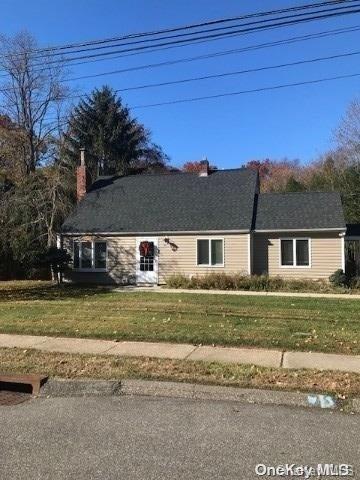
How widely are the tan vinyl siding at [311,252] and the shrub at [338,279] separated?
1.93 ft

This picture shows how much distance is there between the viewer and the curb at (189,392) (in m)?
6.20

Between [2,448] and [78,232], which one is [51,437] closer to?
[2,448]

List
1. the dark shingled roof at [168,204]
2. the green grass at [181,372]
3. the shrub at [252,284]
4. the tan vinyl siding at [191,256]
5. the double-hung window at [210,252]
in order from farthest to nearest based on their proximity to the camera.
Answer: the dark shingled roof at [168,204], the double-hung window at [210,252], the tan vinyl siding at [191,256], the shrub at [252,284], the green grass at [181,372]

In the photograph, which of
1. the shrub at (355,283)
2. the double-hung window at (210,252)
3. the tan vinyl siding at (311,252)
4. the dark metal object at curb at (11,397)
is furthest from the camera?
the double-hung window at (210,252)

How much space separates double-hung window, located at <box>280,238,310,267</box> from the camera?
77.3 ft

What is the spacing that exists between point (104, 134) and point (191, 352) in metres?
40.6

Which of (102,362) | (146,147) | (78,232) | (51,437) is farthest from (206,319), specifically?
(146,147)

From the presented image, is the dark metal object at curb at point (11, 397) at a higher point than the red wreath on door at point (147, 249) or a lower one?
lower

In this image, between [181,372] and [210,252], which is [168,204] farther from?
[181,372]

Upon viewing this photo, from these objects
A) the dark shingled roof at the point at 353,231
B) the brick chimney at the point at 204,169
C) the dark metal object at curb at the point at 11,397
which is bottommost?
the dark metal object at curb at the point at 11,397

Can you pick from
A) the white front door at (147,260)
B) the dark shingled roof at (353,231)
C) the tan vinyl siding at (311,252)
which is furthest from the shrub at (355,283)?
the white front door at (147,260)

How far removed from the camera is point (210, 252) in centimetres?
2450

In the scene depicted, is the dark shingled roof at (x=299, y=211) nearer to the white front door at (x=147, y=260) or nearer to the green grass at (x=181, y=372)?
the white front door at (x=147, y=260)
